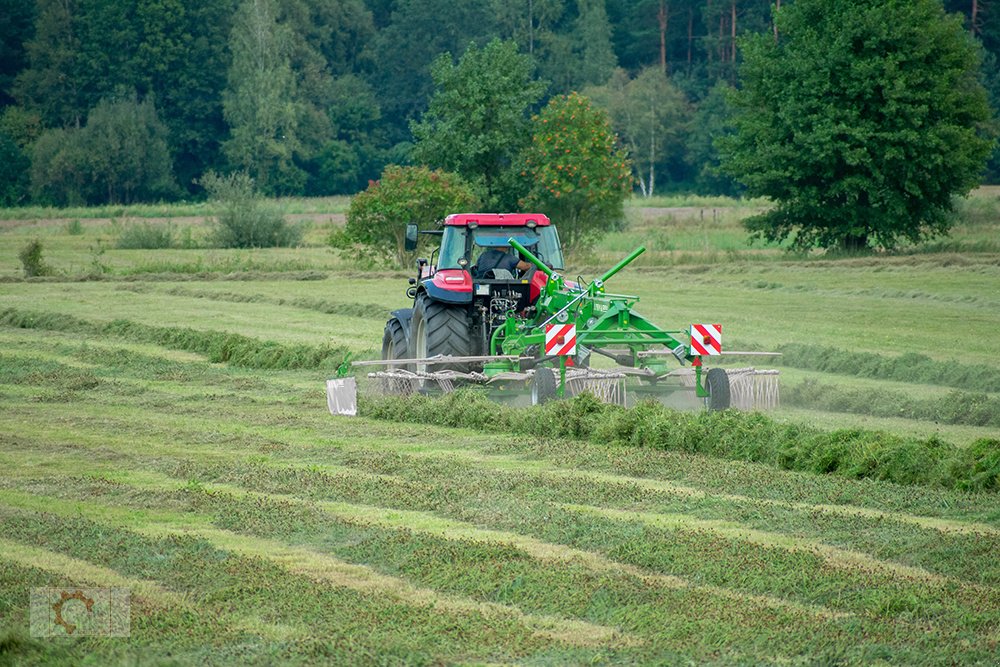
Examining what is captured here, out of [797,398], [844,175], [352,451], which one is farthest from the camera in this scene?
[844,175]

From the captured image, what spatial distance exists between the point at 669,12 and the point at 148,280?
63.6m

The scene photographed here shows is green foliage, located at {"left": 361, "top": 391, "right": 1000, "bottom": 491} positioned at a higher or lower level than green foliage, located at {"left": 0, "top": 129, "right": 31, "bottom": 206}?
lower

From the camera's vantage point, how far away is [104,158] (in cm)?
7750

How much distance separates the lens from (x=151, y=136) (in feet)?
261

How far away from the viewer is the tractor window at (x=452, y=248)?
1588 cm

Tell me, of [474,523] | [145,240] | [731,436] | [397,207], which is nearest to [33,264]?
[397,207]

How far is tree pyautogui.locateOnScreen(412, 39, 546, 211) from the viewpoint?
40.8 metres

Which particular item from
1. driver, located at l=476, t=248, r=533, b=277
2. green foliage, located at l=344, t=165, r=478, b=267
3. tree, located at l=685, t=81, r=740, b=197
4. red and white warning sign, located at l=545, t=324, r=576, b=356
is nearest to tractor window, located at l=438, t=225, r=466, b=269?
driver, located at l=476, t=248, r=533, b=277

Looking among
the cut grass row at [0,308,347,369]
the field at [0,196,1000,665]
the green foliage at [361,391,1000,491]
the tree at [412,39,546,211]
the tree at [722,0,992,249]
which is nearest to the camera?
the field at [0,196,1000,665]

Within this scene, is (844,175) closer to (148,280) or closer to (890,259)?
(890,259)

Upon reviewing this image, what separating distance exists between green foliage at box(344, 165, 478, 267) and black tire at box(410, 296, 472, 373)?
825 inches

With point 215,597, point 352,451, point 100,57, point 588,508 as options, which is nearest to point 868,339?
point 352,451

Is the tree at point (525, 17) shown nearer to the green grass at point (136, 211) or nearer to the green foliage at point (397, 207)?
the green grass at point (136, 211)

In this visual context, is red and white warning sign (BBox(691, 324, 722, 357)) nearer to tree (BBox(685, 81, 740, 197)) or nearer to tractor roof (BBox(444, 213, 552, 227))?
tractor roof (BBox(444, 213, 552, 227))
